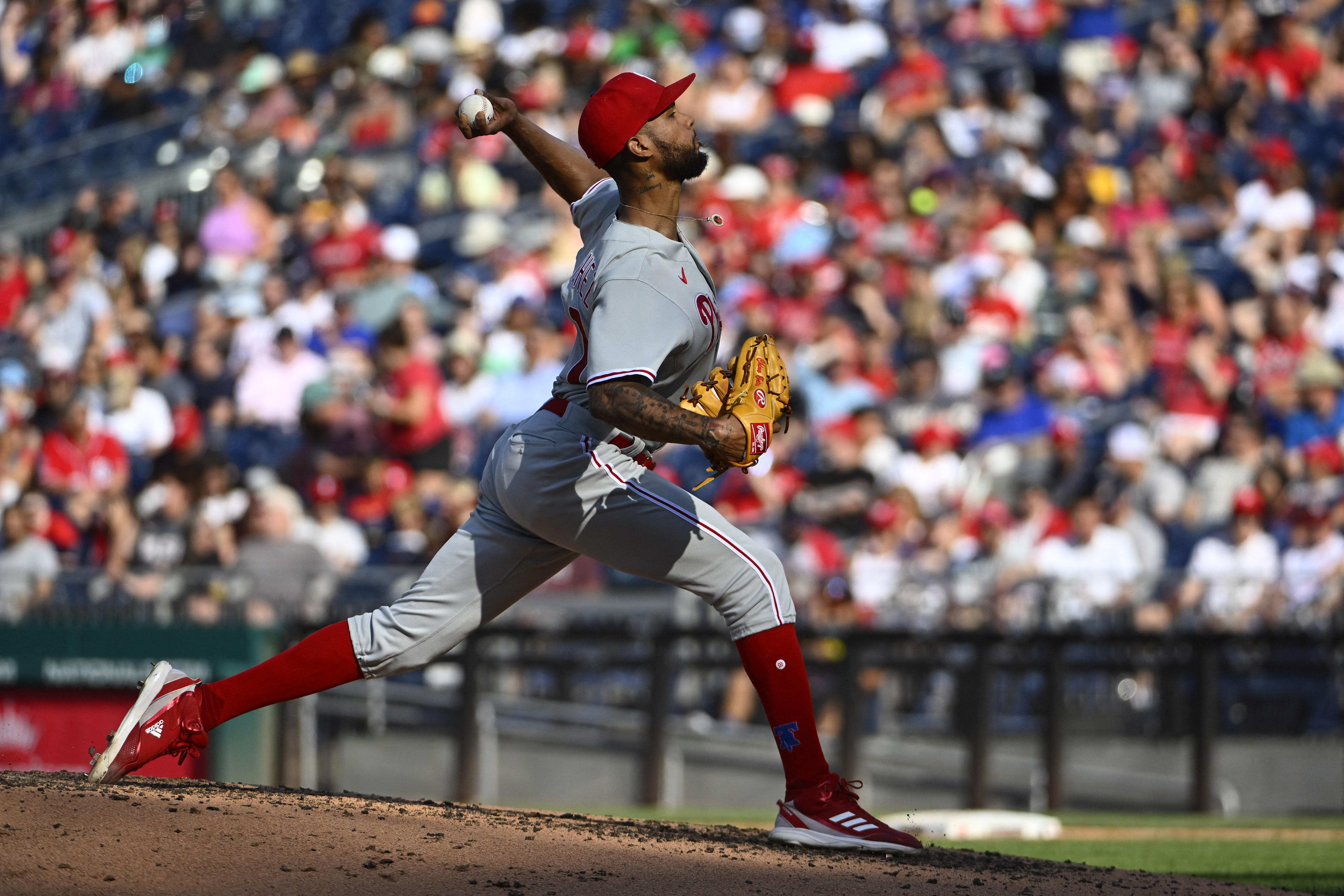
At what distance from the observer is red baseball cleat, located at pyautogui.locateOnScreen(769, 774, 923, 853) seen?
4480 mm

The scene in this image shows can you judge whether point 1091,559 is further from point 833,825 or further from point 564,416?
point 564,416

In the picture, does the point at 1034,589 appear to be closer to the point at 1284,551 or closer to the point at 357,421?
the point at 1284,551

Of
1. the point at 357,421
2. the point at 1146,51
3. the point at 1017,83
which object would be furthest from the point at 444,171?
the point at 1146,51

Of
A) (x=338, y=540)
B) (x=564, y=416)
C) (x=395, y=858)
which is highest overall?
(x=338, y=540)

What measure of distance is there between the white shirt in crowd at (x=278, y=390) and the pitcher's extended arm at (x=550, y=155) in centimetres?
753

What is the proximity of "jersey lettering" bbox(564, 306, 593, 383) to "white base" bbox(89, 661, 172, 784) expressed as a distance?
140cm

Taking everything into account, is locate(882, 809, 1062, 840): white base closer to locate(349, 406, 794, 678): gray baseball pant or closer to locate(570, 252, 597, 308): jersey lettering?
locate(349, 406, 794, 678): gray baseball pant

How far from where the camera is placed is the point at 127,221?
1518 cm

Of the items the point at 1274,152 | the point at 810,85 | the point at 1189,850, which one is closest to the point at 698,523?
the point at 1189,850

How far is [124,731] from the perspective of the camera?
4.62 m

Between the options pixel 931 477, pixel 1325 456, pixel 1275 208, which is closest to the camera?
pixel 1325 456

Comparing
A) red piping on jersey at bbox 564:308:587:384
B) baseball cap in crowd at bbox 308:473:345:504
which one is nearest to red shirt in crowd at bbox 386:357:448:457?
baseball cap in crowd at bbox 308:473:345:504

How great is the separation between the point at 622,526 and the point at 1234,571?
6.66 meters

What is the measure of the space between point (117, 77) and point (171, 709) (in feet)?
47.4
